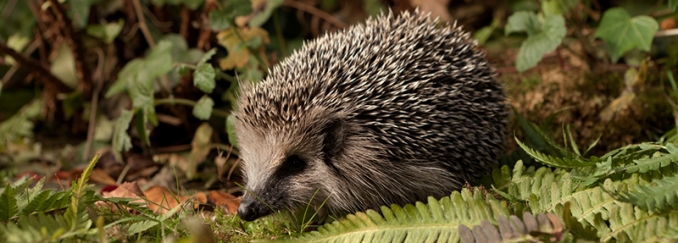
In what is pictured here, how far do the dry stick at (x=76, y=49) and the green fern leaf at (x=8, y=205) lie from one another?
2.29 m

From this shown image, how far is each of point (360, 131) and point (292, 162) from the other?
1.20 ft

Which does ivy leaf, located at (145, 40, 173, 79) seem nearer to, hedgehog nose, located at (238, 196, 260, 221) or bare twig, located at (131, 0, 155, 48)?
bare twig, located at (131, 0, 155, 48)

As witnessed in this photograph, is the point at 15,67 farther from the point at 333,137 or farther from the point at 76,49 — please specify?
the point at 333,137

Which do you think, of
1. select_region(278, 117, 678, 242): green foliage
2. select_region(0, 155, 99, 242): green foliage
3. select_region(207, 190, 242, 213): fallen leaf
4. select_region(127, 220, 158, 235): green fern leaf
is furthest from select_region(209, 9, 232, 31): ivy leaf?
select_region(278, 117, 678, 242): green foliage

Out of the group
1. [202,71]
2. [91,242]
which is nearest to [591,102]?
[202,71]

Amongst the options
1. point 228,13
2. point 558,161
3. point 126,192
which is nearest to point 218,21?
point 228,13

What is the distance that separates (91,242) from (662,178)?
2.21 metres

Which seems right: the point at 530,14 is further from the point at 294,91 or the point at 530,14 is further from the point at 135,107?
the point at 135,107

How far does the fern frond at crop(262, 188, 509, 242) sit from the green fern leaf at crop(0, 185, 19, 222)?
1111mm

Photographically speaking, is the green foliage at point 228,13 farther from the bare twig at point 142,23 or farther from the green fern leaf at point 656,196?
the green fern leaf at point 656,196

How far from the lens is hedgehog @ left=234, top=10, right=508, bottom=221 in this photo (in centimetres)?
296

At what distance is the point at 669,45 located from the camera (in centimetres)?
427

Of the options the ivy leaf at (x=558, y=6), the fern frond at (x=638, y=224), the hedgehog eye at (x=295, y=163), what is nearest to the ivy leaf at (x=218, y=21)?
the hedgehog eye at (x=295, y=163)

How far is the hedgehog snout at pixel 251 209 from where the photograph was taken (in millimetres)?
2789
